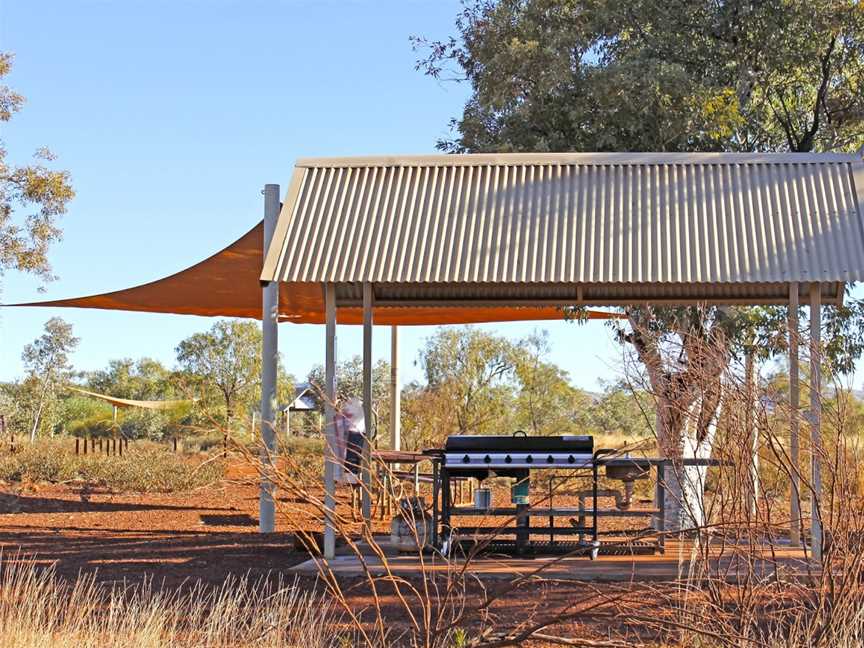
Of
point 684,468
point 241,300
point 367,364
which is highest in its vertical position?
point 241,300

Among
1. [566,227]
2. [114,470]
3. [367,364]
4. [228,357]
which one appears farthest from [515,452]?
[228,357]

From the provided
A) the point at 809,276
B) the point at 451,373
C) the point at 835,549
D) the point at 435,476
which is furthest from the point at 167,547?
the point at 451,373

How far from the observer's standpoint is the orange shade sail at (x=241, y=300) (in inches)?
490

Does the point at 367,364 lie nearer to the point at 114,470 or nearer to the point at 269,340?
the point at 269,340

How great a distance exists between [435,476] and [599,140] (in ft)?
19.1

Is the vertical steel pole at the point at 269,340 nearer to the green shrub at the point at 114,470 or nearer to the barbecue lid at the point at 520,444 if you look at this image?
the barbecue lid at the point at 520,444

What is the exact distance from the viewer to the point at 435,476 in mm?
9820

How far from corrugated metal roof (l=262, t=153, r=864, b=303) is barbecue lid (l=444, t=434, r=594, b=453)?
1.19 meters

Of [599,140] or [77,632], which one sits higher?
[599,140]

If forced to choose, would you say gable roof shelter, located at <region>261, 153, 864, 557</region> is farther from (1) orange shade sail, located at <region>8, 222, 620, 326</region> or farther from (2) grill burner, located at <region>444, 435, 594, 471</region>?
(1) orange shade sail, located at <region>8, 222, 620, 326</region>

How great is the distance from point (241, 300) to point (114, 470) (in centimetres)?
505

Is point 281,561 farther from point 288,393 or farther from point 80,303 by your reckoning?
point 288,393

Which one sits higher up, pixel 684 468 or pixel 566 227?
pixel 566 227

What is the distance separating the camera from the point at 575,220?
389 inches
